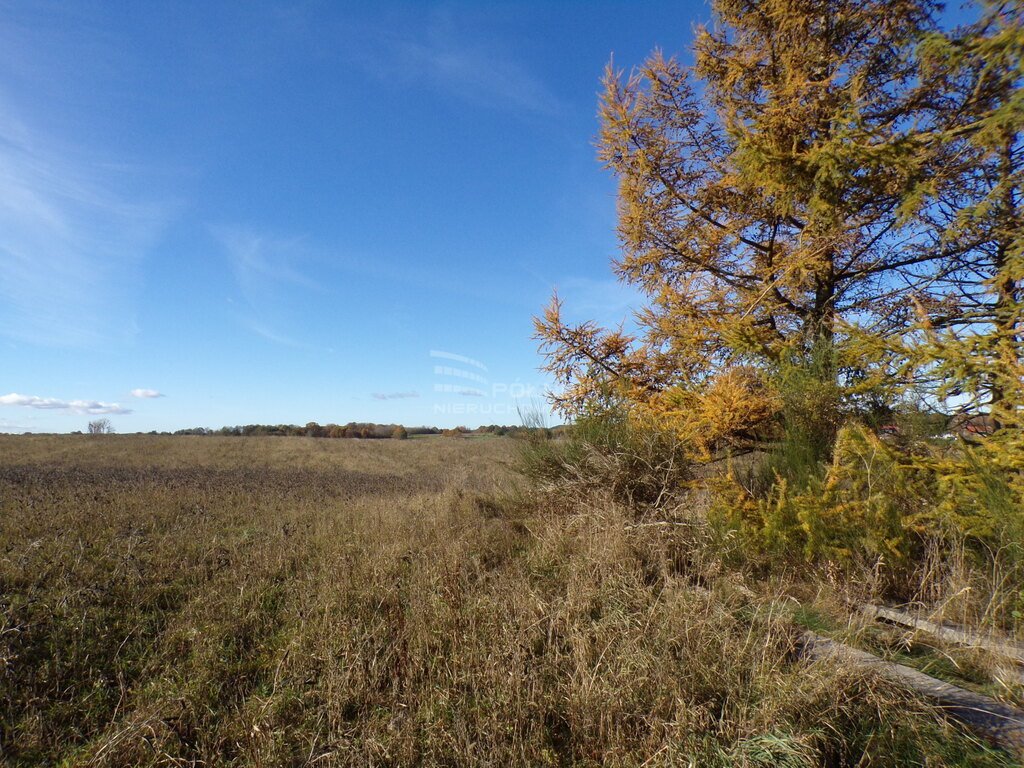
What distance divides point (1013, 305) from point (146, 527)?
1170 centimetres

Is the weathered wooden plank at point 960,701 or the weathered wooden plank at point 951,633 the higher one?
the weathered wooden plank at point 951,633

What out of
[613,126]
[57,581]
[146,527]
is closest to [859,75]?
→ [613,126]

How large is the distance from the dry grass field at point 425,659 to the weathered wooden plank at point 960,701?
0.14 meters

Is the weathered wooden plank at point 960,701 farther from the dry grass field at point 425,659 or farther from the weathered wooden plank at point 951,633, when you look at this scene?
the weathered wooden plank at point 951,633

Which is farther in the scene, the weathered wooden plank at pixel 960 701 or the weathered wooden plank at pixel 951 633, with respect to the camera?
the weathered wooden plank at pixel 951 633

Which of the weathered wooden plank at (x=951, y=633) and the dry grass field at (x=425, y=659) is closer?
the dry grass field at (x=425, y=659)

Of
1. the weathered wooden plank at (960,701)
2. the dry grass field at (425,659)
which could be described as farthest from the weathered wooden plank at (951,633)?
the dry grass field at (425,659)

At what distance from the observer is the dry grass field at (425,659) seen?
2.72m

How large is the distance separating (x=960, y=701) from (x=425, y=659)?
3.48m

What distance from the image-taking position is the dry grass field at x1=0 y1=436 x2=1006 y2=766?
8.93 ft

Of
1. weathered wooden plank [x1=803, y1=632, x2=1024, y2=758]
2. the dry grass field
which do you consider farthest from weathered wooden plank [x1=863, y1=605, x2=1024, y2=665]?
the dry grass field

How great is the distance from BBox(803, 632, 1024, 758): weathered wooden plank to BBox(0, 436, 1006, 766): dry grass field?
0.14 meters

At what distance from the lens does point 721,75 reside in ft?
27.7

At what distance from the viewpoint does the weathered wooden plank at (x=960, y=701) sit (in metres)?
2.62
